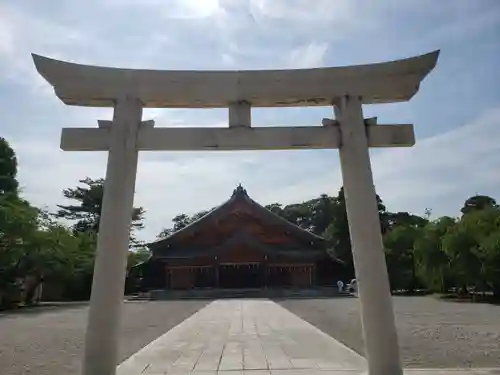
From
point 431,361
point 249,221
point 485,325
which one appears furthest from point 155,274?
point 431,361

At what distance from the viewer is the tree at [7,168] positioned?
39.8 metres

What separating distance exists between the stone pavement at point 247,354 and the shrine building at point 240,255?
22.1m

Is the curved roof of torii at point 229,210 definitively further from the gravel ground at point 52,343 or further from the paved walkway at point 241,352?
the paved walkway at point 241,352

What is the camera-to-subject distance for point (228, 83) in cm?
627

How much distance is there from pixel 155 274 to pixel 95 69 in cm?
3484

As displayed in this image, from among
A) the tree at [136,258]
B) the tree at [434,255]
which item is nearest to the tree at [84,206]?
the tree at [136,258]

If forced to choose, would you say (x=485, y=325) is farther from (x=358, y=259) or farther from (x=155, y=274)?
(x=155, y=274)

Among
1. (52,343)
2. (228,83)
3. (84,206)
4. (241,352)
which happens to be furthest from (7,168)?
(228,83)

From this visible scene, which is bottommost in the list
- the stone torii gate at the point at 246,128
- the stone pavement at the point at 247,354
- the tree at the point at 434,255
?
the stone pavement at the point at 247,354

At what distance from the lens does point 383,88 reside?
638 centimetres

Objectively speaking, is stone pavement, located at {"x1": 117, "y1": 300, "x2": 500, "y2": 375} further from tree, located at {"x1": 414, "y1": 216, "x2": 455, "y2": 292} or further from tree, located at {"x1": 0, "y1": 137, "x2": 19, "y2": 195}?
tree, located at {"x1": 0, "y1": 137, "x2": 19, "y2": 195}

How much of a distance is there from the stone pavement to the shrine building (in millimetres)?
22132

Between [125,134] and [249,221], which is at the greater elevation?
[249,221]

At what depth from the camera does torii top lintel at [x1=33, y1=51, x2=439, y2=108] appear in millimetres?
6168
